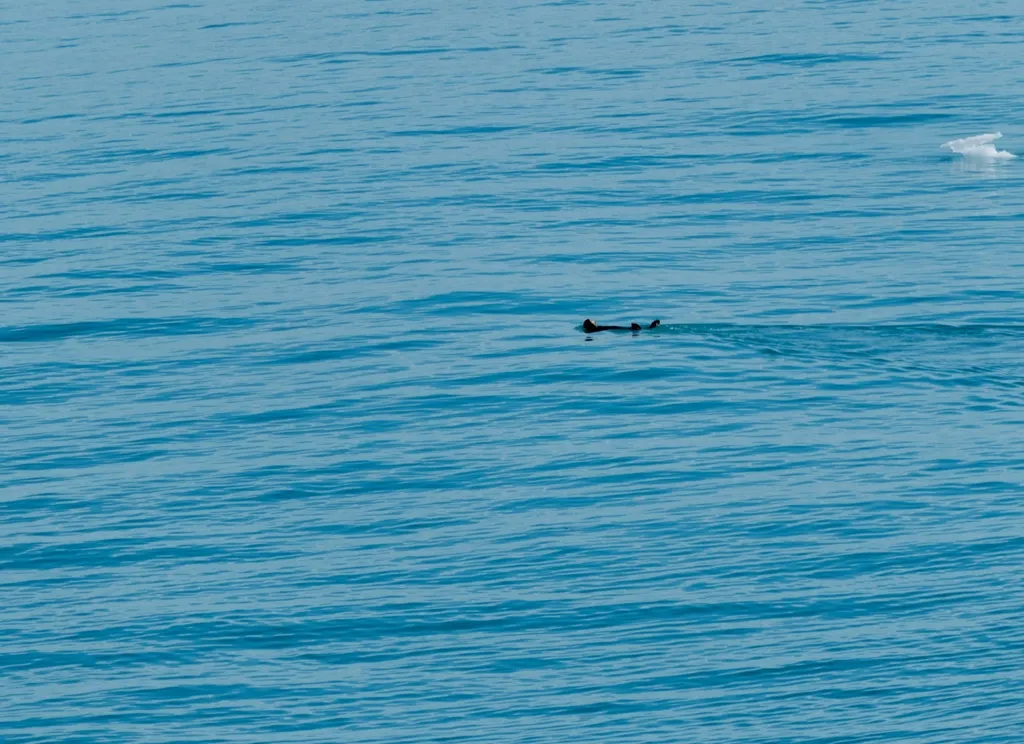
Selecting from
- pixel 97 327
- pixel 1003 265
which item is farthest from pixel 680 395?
pixel 97 327

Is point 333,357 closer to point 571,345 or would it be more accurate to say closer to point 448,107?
point 571,345

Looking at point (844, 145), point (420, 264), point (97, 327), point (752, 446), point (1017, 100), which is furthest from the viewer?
point (1017, 100)

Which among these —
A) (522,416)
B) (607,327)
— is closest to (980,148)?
(607,327)

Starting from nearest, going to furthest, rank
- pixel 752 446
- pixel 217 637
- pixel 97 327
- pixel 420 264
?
pixel 217 637, pixel 752 446, pixel 97 327, pixel 420 264

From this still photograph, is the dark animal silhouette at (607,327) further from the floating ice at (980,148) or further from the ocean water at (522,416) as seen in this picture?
the floating ice at (980,148)

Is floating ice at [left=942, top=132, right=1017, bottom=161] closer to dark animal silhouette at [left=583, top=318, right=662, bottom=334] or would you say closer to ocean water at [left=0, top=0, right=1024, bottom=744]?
ocean water at [left=0, top=0, right=1024, bottom=744]

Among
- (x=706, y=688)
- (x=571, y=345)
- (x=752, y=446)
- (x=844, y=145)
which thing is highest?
(x=844, y=145)

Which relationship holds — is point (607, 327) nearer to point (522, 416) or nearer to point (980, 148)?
point (522, 416)
